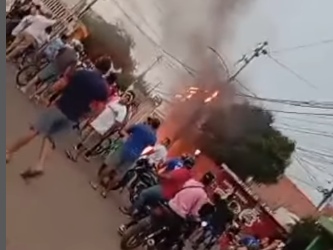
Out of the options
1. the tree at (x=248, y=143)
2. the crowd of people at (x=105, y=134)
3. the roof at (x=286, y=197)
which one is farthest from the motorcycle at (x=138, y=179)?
the roof at (x=286, y=197)

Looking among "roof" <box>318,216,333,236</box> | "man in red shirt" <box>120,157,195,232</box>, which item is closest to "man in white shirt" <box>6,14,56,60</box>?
"man in red shirt" <box>120,157,195,232</box>

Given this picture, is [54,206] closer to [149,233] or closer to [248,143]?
[149,233]

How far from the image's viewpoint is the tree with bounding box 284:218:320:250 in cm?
332

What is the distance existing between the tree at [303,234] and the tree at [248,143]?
12.0 inches

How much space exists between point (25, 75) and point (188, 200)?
34.3 inches

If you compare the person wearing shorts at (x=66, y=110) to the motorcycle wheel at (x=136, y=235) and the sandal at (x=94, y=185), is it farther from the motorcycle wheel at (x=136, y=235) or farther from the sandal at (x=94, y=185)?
the motorcycle wheel at (x=136, y=235)

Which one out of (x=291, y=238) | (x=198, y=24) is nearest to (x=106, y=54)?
(x=198, y=24)

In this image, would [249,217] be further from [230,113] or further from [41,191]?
[41,191]

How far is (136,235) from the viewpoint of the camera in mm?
2752

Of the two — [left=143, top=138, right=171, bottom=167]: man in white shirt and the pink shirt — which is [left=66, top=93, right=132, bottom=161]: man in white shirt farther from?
the pink shirt

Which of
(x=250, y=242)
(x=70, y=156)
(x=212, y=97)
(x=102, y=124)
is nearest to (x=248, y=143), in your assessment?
(x=212, y=97)

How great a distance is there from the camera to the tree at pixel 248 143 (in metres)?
3.75

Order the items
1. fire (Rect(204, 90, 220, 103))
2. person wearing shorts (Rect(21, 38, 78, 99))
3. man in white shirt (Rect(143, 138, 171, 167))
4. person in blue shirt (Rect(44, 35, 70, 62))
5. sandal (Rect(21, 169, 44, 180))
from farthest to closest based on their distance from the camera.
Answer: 1. fire (Rect(204, 90, 220, 103))
2. person in blue shirt (Rect(44, 35, 70, 62))
3. person wearing shorts (Rect(21, 38, 78, 99))
4. man in white shirt (Rect(143, 138, 171, 167))
5. sandal (Rect(21, 169, 44, 180))

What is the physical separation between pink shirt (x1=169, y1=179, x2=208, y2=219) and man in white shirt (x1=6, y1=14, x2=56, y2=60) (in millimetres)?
879
